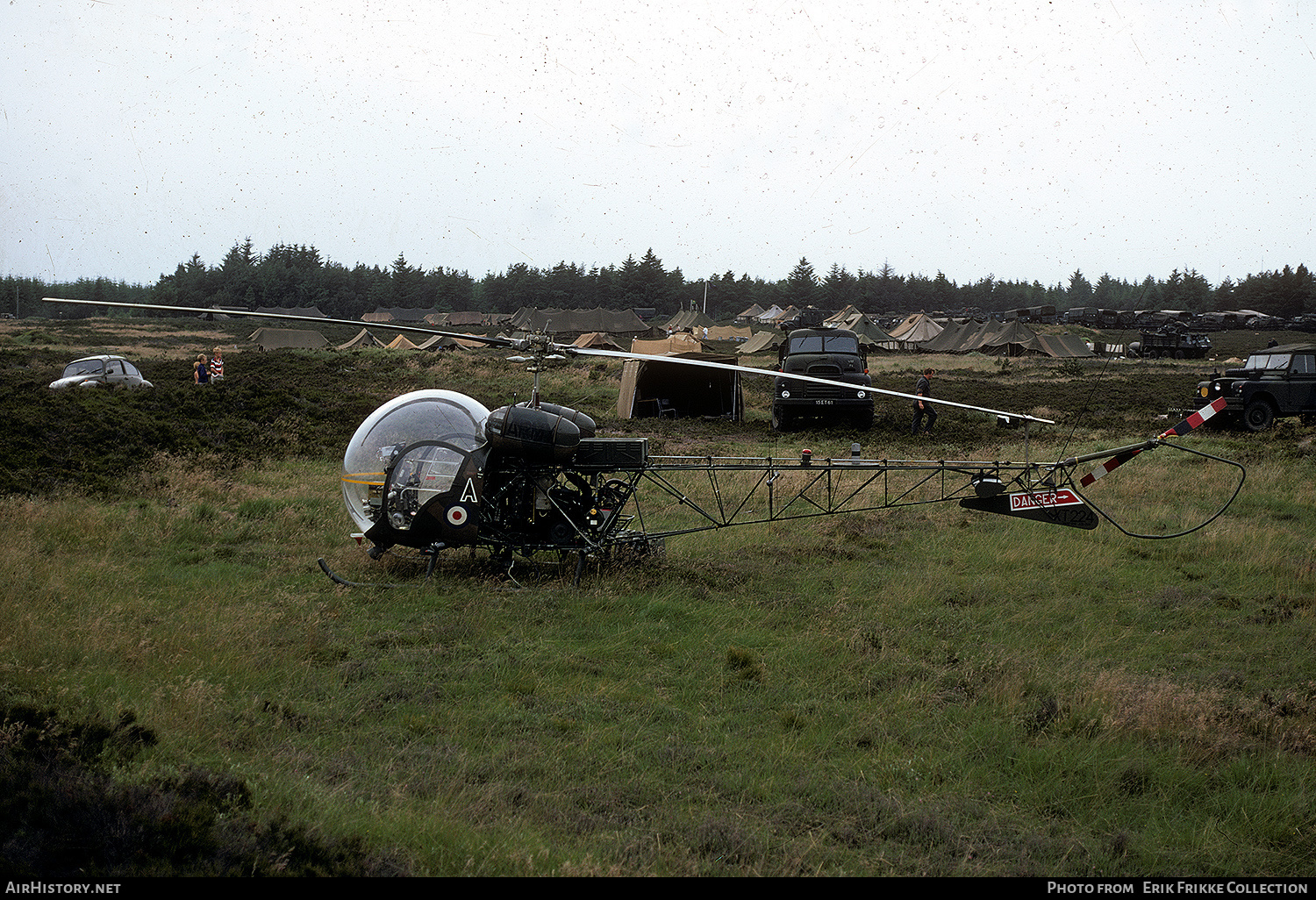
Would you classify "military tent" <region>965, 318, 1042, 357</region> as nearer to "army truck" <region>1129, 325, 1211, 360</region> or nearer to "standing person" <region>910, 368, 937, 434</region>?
"army truck" <region>1129, 325, 1211, 360</region>

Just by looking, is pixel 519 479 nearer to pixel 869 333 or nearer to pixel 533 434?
pixel 533 434

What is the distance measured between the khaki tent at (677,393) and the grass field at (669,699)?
473 inches

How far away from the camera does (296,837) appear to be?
4289 millimetres

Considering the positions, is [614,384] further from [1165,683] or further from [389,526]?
[1165,683]

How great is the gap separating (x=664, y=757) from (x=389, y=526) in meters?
4.87

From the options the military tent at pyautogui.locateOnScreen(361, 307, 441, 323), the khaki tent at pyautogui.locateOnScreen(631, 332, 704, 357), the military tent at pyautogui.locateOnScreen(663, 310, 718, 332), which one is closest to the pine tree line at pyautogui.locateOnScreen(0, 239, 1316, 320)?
the military tent at pyautogui.locateOnScreen(361, 307, 441, 323)

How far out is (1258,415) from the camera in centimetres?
2050

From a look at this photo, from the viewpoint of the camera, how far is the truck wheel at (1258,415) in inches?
801

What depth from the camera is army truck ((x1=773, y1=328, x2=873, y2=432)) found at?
2059 centimetres

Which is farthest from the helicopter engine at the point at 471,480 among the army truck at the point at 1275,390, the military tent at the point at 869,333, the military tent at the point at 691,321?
the military tent at the point at 691,321

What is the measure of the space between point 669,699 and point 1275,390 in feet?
66.5

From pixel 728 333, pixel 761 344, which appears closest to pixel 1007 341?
pixel 761 344

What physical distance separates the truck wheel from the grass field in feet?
27.5

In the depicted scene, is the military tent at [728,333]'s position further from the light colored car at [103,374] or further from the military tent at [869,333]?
the light colored car at [103,374]
